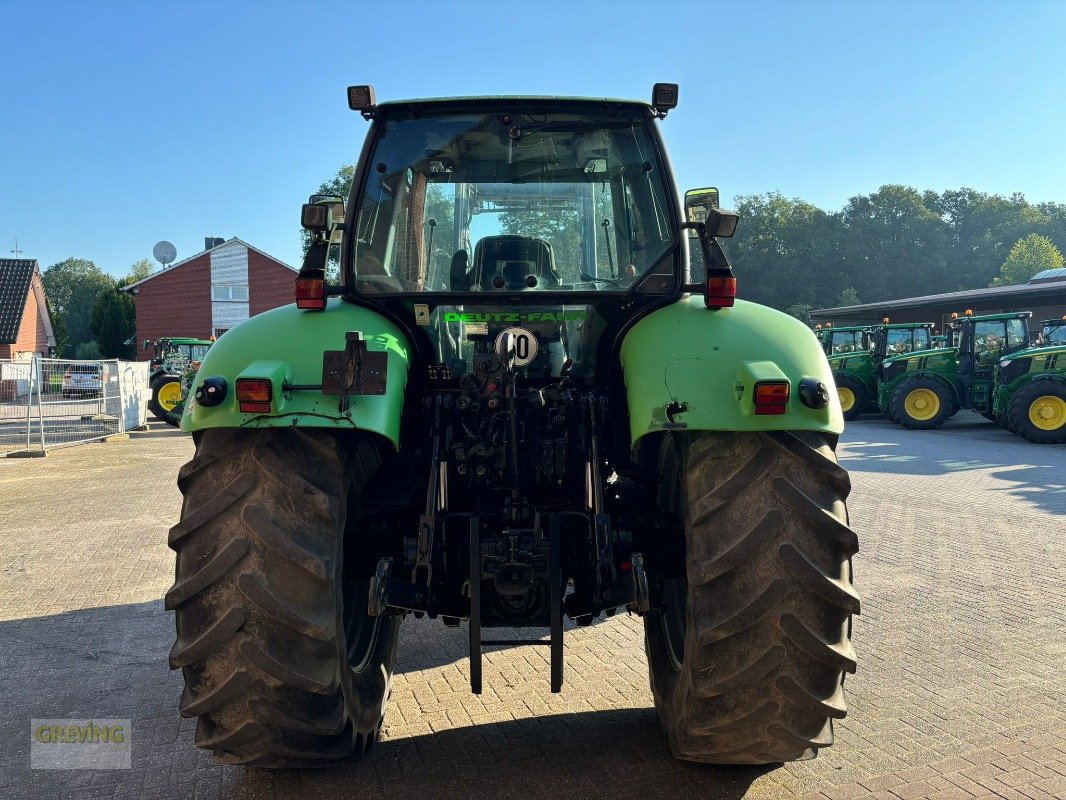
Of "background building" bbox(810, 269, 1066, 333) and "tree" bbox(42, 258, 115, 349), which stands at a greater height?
"tree" bbox(42, 258, 115, 349)

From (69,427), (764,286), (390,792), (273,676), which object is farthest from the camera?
(764,286)

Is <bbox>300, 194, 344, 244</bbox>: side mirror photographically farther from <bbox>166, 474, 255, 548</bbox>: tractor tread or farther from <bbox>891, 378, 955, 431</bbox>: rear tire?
<bbox>891, 378, 955, 431</bbox>: rear tire

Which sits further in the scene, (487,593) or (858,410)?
(858,410)

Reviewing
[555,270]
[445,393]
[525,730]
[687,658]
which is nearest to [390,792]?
[525,730]

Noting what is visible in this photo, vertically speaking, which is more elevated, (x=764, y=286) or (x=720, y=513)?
(x=764, y=286)

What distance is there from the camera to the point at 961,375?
65.6 ft

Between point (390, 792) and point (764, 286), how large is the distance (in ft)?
268

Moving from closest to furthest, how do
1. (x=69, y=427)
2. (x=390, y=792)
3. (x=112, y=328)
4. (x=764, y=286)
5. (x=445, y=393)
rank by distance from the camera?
(x=390, y=792) → (x=445, y=393) → (x=69, y=427) → (x=112, y=328) → (x=764, y=286)

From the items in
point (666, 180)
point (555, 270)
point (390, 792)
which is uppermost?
point (666, 180)

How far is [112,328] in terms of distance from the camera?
52781 millimetres

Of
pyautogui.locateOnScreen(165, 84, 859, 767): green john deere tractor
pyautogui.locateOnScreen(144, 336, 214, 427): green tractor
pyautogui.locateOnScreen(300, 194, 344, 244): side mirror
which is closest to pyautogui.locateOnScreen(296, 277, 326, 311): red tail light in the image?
pyautogui.locateOnScreen(165, 84, 859, 767): green john deere tractor

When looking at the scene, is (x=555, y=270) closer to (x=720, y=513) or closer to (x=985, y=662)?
(x=720, y=513)

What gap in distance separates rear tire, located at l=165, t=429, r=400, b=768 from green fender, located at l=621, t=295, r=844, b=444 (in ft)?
3.70

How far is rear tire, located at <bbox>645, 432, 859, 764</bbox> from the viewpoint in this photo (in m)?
2.78
